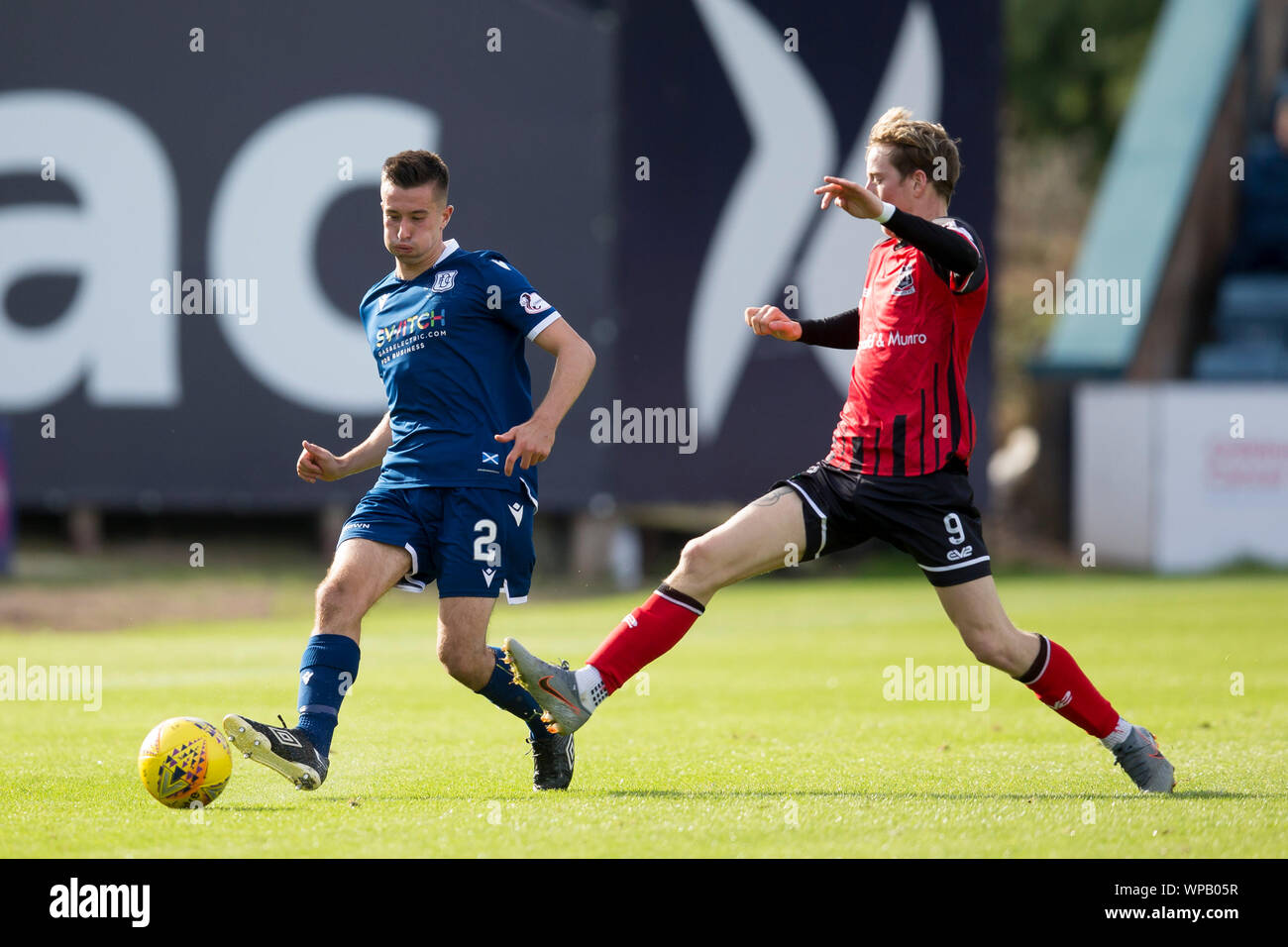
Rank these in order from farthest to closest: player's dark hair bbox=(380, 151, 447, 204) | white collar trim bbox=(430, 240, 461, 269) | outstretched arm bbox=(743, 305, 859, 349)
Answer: outstretched arm bbox=(743, 305, 859, 349), white collar trim bbox=(430, 240, 461, 269), player's dark hair bbox=(380, 151, 447, 204)

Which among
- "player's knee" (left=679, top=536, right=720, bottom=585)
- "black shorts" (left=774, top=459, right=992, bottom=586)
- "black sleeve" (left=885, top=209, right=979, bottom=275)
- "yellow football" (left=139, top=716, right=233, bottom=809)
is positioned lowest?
"yellow football" (left=139, top=716, right=233, bottom=809)

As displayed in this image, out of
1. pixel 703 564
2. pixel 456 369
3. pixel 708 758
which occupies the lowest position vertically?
pixel 708 758

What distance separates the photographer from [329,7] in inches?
637

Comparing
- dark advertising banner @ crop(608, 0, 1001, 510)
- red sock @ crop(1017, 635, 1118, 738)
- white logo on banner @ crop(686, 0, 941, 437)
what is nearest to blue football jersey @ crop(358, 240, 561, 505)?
red sock @ crop(1017, 635, 1118, 738)

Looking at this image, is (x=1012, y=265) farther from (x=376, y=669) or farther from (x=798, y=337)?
(x=798, y=337)

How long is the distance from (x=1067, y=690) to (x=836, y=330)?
1.59 meters

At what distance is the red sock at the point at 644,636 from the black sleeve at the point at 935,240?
1457 millimetres

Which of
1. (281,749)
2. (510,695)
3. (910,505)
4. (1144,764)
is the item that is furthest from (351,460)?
(1144,764)

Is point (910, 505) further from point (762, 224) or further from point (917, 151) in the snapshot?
point (762, 224)

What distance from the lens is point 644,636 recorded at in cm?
573

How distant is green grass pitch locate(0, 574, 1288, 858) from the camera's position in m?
4.88

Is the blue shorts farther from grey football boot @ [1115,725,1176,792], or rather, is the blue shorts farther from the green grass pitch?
grey football boot @ [1115,725,1176,792]

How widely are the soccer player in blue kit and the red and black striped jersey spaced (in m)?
1.03
